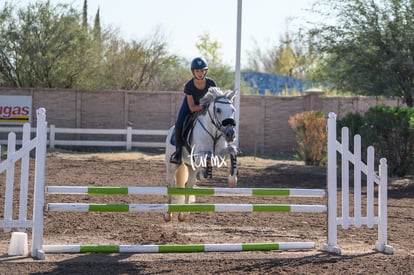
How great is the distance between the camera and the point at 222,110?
9.92 m

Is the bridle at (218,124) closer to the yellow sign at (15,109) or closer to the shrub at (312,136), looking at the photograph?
the shrub at (312,136)

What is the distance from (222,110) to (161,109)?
69.0 ft

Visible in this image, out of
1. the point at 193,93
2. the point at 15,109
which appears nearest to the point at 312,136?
the point at 15,109

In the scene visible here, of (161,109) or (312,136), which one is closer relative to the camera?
(312,136)

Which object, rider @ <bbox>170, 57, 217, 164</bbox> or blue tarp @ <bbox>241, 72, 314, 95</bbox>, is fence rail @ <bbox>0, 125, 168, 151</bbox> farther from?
blue tarp @ <bbox>241, 72, 314, 95</bbox>

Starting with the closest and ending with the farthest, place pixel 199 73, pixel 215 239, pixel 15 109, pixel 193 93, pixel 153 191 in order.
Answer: pixel 153 191 → pixel 215 239 → pixel 199 73 → pixel 193 93 → pixel 15 109

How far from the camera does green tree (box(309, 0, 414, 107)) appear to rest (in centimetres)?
2556

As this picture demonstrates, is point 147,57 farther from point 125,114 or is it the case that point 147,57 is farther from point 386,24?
point 386,24

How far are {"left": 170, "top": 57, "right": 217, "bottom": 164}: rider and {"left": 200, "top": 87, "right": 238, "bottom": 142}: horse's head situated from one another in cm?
29

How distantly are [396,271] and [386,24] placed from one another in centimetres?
1876

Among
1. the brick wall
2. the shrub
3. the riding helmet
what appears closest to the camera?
the riding helmet

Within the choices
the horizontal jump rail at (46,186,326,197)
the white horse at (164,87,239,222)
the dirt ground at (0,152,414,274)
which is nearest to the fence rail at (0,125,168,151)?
the dirt ground at (0,152,414,274)

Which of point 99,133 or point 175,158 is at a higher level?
point 99,133

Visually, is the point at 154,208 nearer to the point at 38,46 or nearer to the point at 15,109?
the point at 15,109
